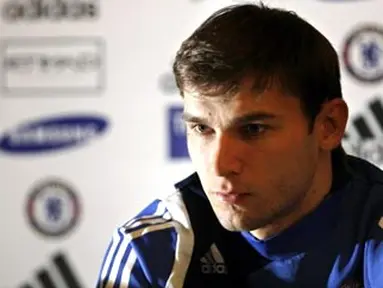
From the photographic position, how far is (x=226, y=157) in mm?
741

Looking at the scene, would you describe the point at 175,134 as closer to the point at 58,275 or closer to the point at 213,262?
the point at 58,275

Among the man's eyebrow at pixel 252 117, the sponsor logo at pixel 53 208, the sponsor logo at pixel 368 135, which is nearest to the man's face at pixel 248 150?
the man's eyebrow at pixel 252 117

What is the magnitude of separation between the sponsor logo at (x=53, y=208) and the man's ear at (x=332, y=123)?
25.9 inches

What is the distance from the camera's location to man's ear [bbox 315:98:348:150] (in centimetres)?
83

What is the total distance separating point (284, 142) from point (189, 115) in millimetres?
98

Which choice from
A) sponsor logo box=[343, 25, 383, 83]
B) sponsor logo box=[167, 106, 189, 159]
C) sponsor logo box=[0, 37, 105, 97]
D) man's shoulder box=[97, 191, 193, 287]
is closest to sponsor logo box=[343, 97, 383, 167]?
sponsor logo box=[343, 25, 383, 83]

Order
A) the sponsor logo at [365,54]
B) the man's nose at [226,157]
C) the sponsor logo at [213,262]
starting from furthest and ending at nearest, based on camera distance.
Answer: the sponsor logo at [365,54], the sponsor logo at [213,262], the man's nose at [226,157]

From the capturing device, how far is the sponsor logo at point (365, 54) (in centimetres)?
132

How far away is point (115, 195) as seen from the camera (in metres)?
1.37

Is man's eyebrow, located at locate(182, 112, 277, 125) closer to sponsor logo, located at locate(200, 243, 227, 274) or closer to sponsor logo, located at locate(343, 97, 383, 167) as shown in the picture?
sponsor logo, located at locate(200, 243, 227, 274)

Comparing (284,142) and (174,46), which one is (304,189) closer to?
(284,142)

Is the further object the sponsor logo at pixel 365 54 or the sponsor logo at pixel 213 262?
the sponsor logo at pixel 365 54

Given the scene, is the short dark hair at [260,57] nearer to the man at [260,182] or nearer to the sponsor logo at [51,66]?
the man at [260,182]

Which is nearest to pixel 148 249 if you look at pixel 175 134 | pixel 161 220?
pixel 161 220
